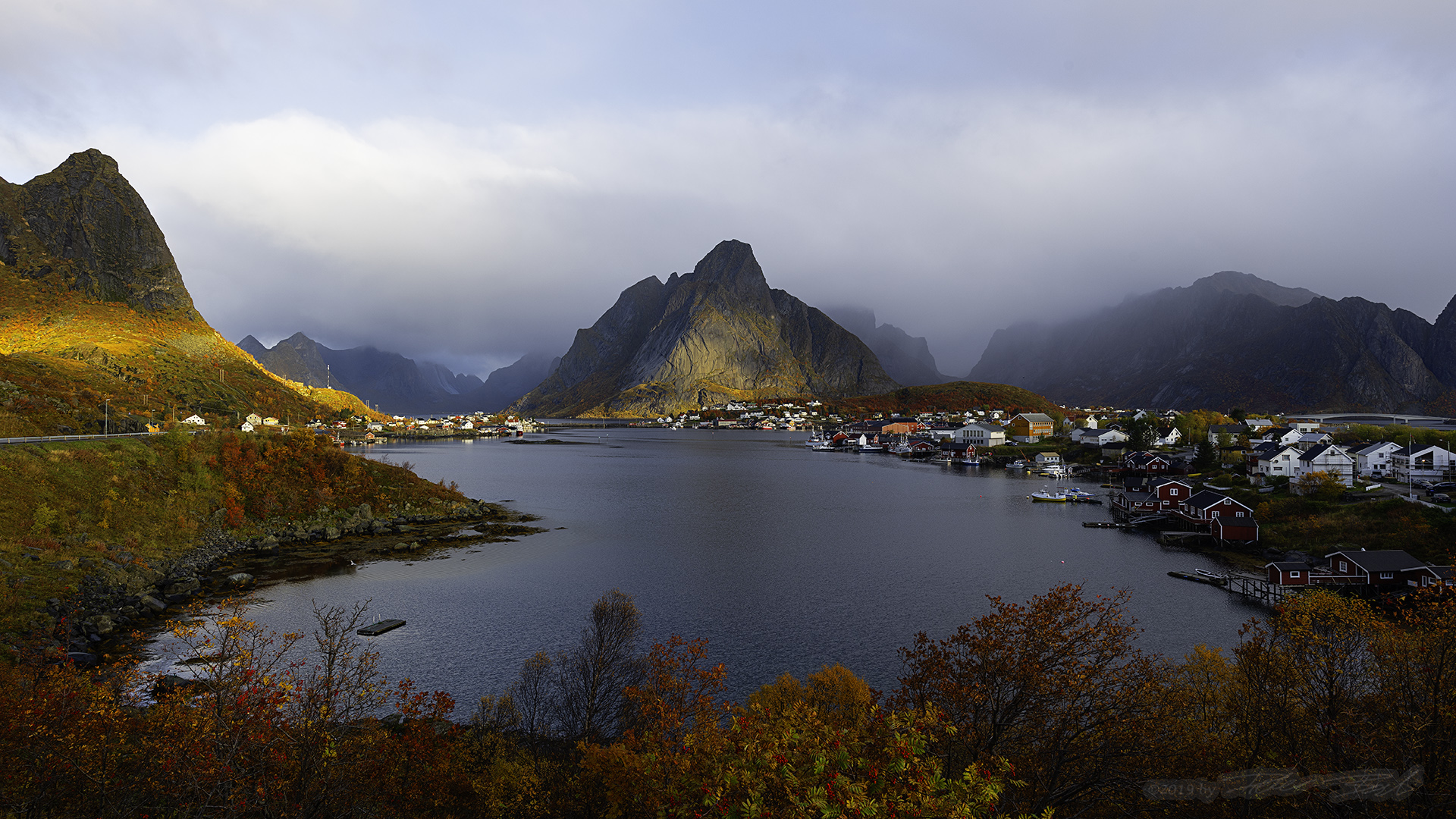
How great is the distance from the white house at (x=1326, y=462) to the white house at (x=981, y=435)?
187 ft

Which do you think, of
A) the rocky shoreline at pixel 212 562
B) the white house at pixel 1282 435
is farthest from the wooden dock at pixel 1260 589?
the white house at pixel 1282 435

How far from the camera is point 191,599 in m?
28.9

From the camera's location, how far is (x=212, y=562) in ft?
116

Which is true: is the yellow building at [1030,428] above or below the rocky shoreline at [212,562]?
above

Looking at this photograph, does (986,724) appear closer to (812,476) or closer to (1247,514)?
(1247,514)

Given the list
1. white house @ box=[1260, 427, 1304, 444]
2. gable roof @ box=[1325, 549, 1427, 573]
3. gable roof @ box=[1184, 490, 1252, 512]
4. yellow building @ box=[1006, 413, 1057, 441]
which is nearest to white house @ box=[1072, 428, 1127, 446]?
yellow building @ box=[1006, 413, 1057, 441]

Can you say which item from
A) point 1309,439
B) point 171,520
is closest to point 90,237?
point 171,520

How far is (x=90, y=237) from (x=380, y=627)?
12843 cm

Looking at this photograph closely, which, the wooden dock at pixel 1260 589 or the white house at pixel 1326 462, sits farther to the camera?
the white house at pixel 1326 462

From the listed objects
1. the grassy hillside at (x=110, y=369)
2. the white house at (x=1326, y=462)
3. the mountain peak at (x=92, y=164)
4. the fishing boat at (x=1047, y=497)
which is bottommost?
the fishing boat at (x=1047, y=497)

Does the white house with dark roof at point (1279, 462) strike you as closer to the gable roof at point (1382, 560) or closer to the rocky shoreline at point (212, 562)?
the gable roof at point (1382, 560)

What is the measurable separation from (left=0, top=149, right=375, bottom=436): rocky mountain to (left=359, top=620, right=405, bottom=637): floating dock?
5131 cm

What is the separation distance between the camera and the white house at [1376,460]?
56.7 m

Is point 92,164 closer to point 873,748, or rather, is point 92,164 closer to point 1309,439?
point 873,748
